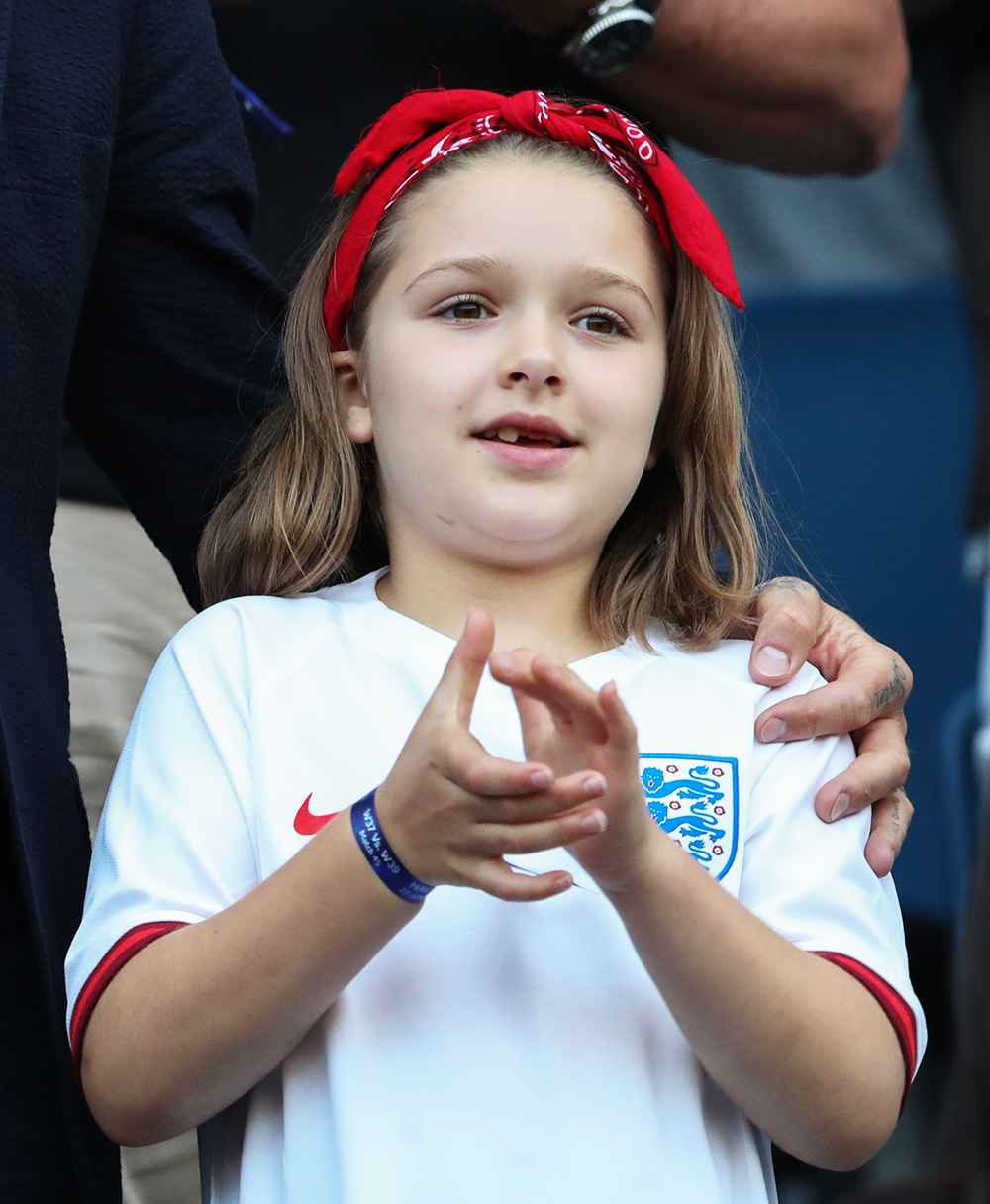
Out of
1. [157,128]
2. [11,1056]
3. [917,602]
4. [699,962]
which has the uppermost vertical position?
[157,128]

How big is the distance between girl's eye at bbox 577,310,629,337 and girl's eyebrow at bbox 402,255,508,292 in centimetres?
10

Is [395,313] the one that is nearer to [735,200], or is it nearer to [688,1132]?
[688,1132]

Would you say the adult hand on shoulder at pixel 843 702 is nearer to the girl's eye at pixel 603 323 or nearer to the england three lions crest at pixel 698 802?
the england three lions crest at pixel 698 802

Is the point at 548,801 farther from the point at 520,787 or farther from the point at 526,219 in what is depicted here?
the point at 526,219

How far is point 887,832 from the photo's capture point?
132 centimetres

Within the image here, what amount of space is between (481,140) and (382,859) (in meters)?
0.83

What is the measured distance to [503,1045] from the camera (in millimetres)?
1143

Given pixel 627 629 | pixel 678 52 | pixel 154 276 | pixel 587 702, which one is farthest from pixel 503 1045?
pixel 678 52

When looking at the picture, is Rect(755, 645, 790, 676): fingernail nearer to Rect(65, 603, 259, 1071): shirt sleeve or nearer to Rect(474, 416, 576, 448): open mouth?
Rect(474, 416, 576, 448): open mouth

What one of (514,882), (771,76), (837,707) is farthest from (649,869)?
(771,76)

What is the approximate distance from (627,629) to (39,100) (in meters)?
0.74

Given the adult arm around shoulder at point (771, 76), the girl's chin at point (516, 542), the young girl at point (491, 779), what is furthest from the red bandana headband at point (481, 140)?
the girl's chin at point (516, 542)

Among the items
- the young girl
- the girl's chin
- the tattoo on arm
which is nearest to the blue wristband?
the young girl

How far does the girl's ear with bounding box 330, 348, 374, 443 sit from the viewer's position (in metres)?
1.55
